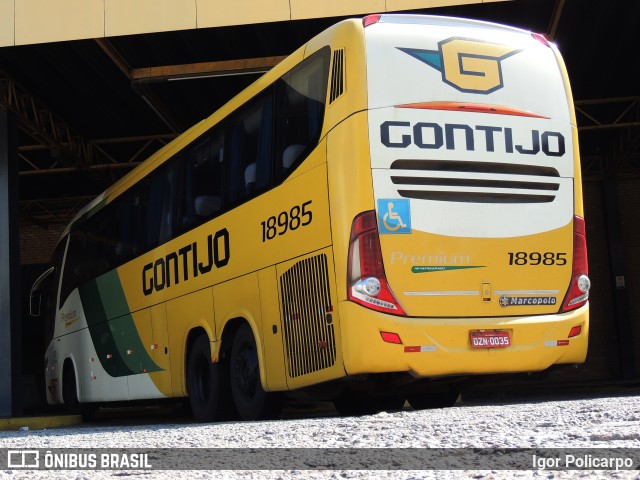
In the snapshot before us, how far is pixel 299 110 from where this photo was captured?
349 inches

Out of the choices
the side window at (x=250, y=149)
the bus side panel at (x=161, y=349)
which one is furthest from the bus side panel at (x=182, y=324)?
the side window at (x=250, y=149)

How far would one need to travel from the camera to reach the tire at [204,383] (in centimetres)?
1023

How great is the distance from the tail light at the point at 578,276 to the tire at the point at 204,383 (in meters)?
3.82

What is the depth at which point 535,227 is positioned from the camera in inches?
334

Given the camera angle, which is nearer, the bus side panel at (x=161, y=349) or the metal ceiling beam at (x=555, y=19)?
the bus side panel at (x=161, y=349)

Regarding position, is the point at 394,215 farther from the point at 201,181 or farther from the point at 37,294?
the point at 37,294

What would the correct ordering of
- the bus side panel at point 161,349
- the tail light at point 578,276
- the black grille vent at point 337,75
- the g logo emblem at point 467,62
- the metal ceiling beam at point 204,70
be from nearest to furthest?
the black grille vent at point 337,75 → the g logo emblem at point 467,62 → the tail light at point 578,276 → the bus side panel at point 161,349 → the metal ceiling beam at point 204,70

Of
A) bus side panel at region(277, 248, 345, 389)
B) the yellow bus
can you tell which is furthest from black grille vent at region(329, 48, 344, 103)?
bus side panel at region(277, 248, 345, 389)

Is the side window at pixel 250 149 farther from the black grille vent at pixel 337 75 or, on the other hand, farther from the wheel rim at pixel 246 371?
the wheel rim at pixel 246 371

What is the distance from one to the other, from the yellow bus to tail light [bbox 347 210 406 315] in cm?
1

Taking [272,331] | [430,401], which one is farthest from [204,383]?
[430,401]

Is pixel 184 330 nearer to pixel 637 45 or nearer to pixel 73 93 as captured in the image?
pixel 73 93

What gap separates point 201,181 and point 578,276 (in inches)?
175

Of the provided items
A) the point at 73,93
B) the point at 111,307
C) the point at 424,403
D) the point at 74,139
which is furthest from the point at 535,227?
the point at 74,139
